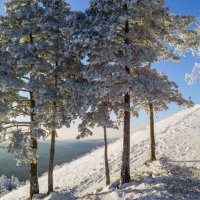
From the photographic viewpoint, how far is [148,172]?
20.4 m

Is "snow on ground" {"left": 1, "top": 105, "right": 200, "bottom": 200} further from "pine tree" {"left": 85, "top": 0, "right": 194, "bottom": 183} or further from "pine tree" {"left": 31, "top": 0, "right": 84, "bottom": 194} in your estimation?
"pine tree" {"left": 31, "top": 0, "right": 84, "bottom": 194}

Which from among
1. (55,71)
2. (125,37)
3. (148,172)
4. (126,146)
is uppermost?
(125,37)

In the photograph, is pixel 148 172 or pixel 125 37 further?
pixel 148 172

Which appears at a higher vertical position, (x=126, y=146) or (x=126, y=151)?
(x=126, y=146)

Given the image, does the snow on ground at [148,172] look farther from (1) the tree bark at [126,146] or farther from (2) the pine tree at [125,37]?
(2) the pine tree at [125,37]

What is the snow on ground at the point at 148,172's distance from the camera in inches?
646

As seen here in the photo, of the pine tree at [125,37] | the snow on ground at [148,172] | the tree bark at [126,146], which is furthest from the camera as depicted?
the tree bark at [126,146]

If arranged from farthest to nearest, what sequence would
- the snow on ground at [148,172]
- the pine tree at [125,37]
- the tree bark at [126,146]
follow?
the tree bark at [126,146], the pine tree at [125,37], the snow on ground at [148,172]

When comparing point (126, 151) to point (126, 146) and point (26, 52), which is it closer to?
point (126, 146)

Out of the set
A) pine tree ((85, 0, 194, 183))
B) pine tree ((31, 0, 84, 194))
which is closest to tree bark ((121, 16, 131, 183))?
pine tree ((85, 0, 194, 183))

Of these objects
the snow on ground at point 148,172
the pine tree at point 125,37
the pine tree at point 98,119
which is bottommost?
the snow on ground at point 148,172

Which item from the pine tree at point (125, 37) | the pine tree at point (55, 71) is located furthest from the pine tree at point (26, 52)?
the pine tree at point (125, 37)

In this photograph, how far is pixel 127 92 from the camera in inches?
739

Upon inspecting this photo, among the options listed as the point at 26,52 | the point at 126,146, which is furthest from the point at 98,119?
the point at 26,52
